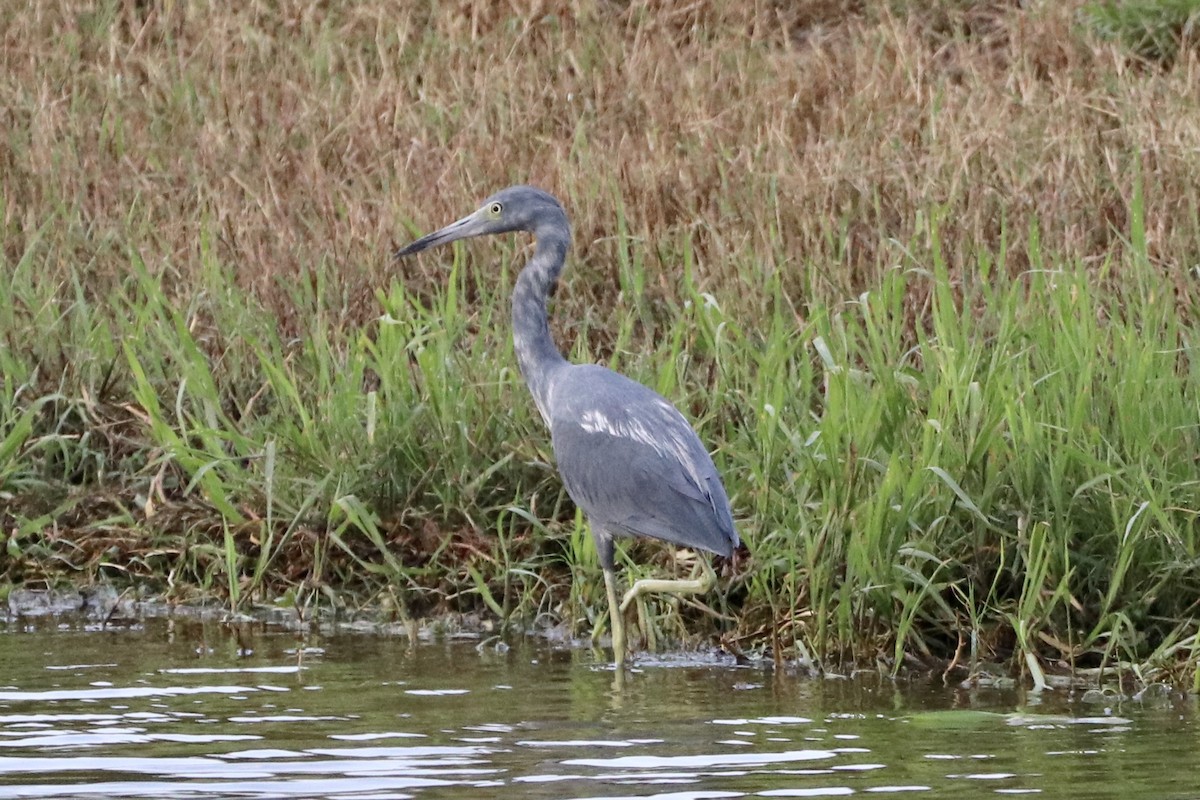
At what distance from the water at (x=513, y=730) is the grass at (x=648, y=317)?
32 cm

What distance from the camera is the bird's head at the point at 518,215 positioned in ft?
20.7

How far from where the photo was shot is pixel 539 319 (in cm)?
611

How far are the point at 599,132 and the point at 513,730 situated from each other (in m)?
4.73

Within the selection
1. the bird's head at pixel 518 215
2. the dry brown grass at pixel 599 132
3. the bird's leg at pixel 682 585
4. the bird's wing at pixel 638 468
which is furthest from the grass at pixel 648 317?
the bird's head at pixel 518 215

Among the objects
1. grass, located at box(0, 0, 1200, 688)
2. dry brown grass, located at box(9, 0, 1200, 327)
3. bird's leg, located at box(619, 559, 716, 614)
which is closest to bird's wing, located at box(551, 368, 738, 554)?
bird's leg, located at box(619, 559, 716, 614)

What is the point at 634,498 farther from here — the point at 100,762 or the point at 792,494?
the point at 100,762

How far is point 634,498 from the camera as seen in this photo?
5.45 metres

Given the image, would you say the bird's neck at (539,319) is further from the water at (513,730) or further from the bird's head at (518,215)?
the water at (513,730)

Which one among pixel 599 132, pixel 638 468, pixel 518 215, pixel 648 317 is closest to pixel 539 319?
pixel 518 215

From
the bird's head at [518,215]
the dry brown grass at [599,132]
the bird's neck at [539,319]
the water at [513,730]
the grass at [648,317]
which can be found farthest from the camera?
the dry brown grass at [599,132]

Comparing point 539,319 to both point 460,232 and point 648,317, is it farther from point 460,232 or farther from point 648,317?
point 648,317

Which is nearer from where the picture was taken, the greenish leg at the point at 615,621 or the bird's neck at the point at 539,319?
the greenish leg at the point at 615,621

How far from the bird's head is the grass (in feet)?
1.20

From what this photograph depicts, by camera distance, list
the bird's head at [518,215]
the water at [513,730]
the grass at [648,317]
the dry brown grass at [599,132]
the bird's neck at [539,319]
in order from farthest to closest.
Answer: the dry brown grass at [599,132], the bird's head at [518,215], the bird's neck at [539,319], the grass at [648,317], the water at [513,730]
